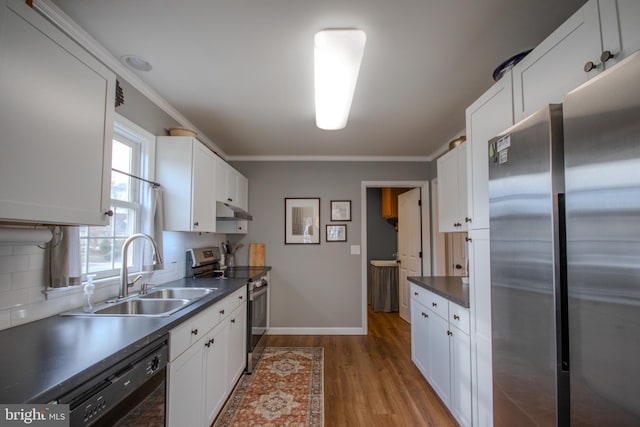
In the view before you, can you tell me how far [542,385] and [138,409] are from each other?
1550 millimetres

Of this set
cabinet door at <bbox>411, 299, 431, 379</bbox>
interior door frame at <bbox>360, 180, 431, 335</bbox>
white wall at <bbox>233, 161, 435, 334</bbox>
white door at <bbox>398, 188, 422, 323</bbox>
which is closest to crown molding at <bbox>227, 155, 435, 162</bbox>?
white wall at <bbox>233, 161, 435, 334</bbox>

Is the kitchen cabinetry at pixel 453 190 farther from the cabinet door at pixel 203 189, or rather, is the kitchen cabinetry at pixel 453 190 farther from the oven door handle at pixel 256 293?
the cabinet door at pixel 203 189

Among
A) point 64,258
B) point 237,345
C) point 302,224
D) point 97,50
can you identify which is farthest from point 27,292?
point 302,224

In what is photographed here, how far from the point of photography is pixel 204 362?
1.91 meters

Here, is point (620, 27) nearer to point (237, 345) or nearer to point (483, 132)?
point (483, 132)

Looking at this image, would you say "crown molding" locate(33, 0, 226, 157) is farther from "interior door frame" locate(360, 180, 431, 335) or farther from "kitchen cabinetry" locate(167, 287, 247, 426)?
"interior door frame" locate(360, 180, 431, 335)

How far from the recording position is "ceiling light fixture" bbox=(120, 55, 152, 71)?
1.91 meters

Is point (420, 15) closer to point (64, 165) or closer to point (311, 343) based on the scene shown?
point (64, 165)

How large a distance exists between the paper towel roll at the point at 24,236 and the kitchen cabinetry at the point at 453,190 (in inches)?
102

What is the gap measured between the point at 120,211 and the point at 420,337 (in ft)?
9.19

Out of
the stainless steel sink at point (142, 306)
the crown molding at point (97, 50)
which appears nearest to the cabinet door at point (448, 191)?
the stainless steel sink at point (142, 306)

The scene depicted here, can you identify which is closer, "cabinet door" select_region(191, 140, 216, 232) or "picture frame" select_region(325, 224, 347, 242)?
"cabinet door" select_region(191, 140, 216, 232)

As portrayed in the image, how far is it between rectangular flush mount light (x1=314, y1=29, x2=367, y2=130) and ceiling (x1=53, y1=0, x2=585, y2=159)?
6 cm

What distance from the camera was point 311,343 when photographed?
381 cm
